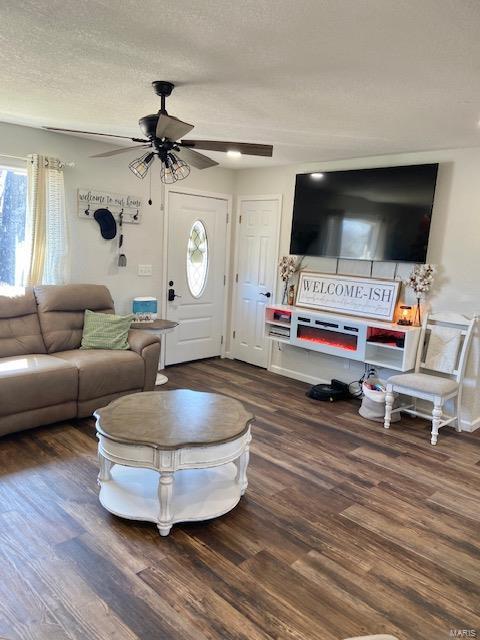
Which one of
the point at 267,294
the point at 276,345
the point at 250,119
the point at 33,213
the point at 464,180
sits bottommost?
the point at 276,345

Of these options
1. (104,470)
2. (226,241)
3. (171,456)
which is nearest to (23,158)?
(226,241)

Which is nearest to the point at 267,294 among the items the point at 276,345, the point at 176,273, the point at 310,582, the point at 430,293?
the point at 276,345

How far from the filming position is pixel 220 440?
238 centimetres

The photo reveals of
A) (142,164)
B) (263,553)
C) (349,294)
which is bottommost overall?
(263,553)

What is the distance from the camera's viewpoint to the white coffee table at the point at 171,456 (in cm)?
233

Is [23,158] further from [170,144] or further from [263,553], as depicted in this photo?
[263,553]

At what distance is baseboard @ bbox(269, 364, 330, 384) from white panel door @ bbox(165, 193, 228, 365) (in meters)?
0.93

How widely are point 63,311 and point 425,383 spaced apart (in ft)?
10.7

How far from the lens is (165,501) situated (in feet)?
7.65

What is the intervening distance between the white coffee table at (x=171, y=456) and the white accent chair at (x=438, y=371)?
1.78 m

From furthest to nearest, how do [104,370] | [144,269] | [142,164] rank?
[144,269], [104,370], [142,164]

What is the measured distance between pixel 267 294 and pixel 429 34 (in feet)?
12.6

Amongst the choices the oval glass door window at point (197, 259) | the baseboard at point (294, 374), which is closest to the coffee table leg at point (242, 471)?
the baseboard at point (294, 374)

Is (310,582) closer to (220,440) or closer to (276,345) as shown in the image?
(220,440)
